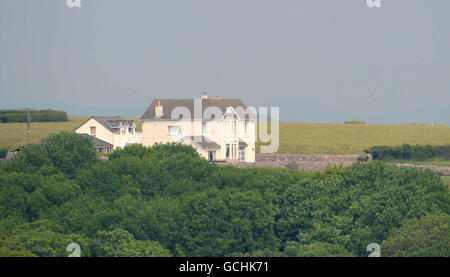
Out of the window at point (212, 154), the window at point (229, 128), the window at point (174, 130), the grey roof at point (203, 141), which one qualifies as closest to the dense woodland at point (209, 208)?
the grey roof at point (203, 141)

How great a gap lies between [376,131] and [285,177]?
172 feet

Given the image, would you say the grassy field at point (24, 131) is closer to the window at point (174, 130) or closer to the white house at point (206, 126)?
the white house at point (206, 126)

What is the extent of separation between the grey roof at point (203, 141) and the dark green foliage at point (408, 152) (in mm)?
20753

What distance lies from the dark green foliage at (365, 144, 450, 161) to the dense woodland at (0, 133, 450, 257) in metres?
23.6

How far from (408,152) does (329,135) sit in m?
21.6

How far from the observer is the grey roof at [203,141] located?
79.6 meters

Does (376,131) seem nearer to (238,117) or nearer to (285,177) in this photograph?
(238,117)

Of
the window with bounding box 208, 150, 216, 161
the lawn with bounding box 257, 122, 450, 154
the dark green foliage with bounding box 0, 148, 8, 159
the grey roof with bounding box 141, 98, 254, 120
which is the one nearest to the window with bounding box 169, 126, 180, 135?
the grey roof with bounding box 141, 98, 254, 120

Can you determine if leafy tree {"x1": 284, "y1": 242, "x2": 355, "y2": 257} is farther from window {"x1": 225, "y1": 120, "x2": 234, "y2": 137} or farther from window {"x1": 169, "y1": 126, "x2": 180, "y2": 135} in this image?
window {"x1": 169, "y1": 126, "x2": 180, "y2": 135}

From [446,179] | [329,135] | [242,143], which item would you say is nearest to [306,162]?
[242,143]

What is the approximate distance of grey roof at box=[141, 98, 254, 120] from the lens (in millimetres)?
81312

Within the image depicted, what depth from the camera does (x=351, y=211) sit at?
2324 inches

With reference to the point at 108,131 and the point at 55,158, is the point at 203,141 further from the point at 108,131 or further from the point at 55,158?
the point at 55,158

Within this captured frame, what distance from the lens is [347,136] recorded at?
110625 millimetres
